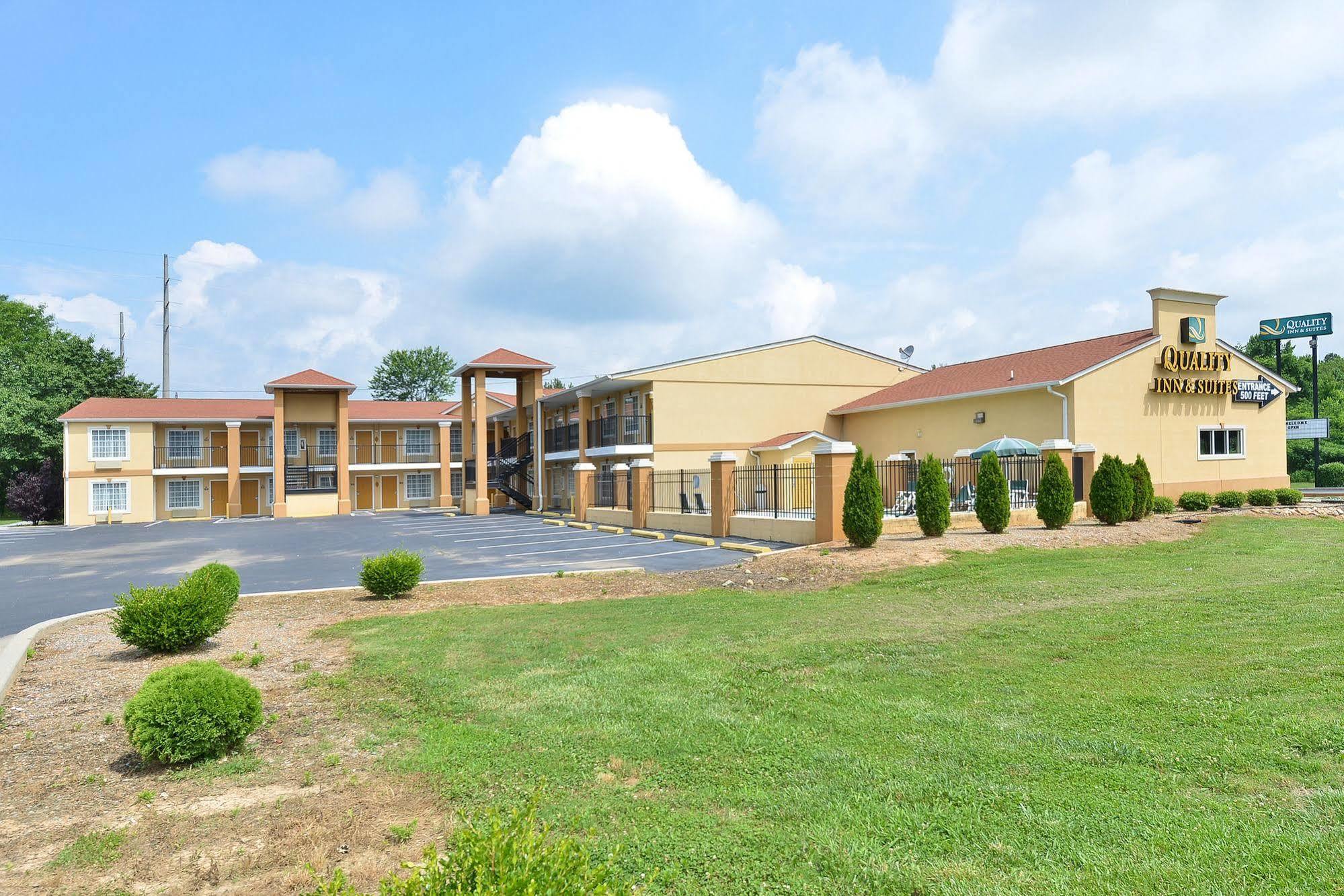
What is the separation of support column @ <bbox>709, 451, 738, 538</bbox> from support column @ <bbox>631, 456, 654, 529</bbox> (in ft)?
15.7

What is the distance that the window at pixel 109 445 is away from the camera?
1603 inches

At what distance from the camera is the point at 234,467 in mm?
43031

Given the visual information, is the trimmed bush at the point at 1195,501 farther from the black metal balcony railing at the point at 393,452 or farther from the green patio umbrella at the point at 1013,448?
the black metal balcony railing at the point at 393,452

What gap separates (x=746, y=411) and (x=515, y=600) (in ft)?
71.3

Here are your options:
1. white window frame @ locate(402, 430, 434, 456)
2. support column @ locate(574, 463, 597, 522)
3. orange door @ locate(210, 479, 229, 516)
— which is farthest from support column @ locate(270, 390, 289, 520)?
support column @ locate(574, 463, 597, 522)

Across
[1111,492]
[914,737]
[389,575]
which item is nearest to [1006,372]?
[1111,492]

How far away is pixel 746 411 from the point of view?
33094mm

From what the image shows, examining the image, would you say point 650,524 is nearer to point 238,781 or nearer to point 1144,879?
point 238,781

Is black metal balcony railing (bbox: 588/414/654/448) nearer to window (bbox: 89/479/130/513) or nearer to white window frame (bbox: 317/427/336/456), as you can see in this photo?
white window frame (bbox: 317/427/336/456)

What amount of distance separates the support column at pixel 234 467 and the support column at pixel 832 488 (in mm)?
36731

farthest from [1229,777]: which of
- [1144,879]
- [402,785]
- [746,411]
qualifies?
[746,411]

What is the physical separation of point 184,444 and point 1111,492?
44673 mm

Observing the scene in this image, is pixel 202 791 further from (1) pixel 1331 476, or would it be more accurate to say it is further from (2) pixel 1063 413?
(1) pixel 1331 476

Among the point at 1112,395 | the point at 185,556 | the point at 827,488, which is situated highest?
the point at 1112,395
